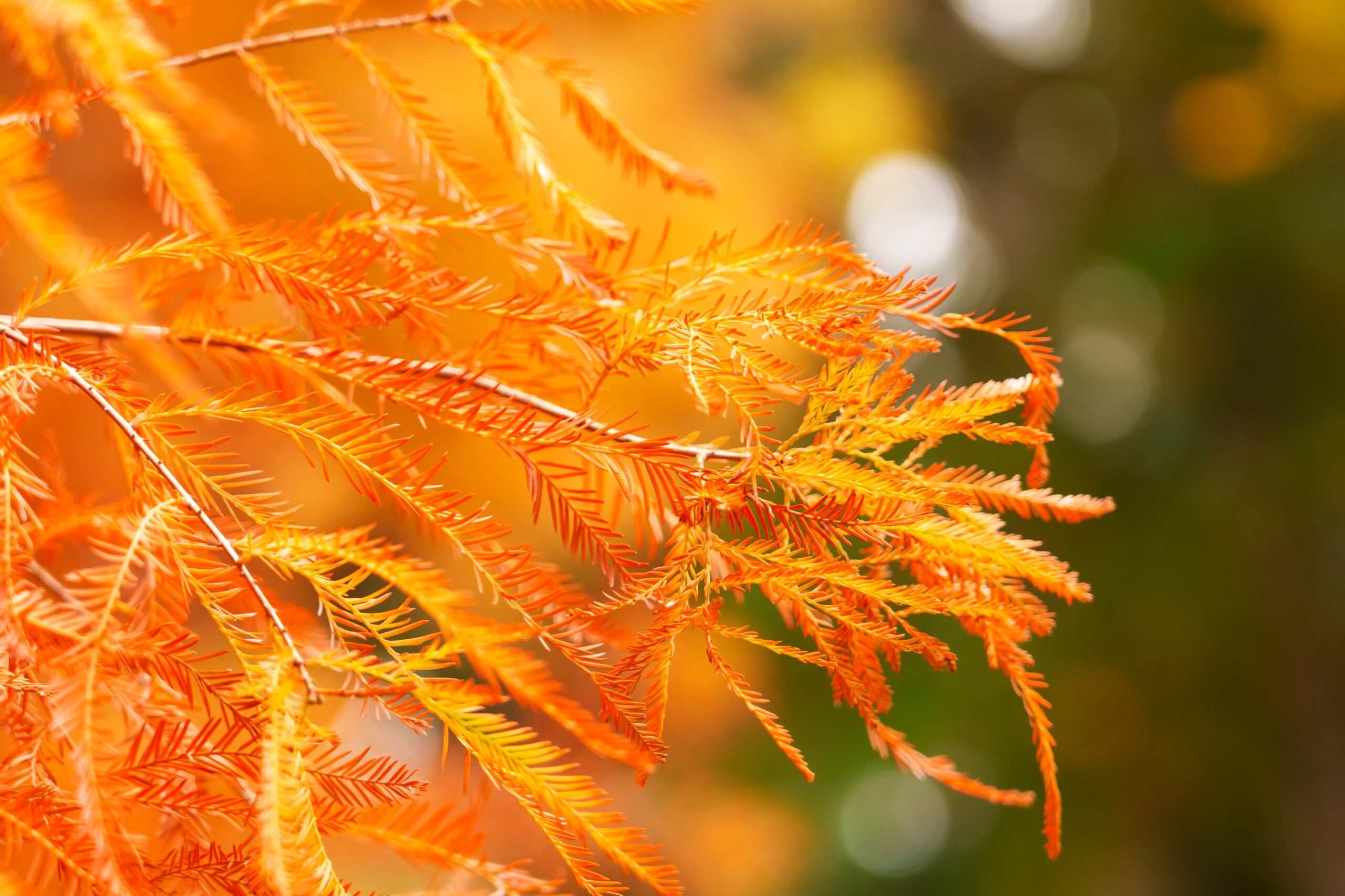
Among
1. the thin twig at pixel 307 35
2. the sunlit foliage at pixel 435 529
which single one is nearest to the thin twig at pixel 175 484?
the sunlit foliage at pixel 435 529

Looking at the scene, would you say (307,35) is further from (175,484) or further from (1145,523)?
(1145,523)

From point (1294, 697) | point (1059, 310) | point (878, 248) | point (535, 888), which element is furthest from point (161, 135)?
point (1294, 697)

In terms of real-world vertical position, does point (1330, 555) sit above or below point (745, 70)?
below

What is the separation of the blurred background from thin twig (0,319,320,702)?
2.53 metres

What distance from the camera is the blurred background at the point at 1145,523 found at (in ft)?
10.00

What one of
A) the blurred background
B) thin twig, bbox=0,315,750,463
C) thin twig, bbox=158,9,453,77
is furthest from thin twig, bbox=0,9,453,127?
the blurred background

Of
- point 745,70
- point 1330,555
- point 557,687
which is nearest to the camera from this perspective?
point 557,687

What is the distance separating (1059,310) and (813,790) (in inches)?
82.6

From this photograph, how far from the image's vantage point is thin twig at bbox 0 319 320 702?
12.8 inches

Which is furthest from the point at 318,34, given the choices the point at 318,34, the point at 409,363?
the point at 409,363

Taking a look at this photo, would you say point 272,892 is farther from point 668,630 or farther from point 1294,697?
point 1294,697

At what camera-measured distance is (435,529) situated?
353 mm

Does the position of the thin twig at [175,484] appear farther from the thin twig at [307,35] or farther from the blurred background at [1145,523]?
the blurred background at [1145,523]

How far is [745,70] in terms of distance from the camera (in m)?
4.14
